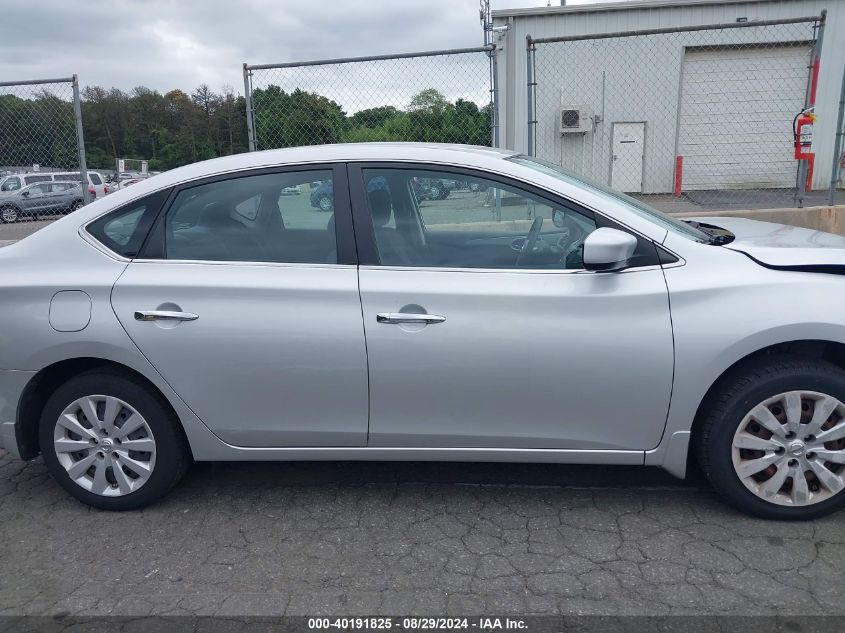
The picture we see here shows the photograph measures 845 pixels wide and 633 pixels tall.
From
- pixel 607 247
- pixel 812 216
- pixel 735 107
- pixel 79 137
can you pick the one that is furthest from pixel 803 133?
pixel 735 107

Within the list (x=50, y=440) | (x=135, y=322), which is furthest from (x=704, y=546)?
(x=50, y=440)

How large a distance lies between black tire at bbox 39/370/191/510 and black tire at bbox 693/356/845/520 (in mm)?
2413

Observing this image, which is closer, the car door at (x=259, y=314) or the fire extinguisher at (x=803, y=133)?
the car door at (x=259, y=314)

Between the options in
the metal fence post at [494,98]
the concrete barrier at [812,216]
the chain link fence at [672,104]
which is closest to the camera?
the metal fence post at [494,98]

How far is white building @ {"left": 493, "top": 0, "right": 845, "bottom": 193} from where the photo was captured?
1642cm

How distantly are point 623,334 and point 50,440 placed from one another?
2727 millimetres

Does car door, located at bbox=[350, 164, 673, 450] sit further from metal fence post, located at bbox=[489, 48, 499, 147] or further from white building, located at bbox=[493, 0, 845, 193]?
white building, located at bbox=[493, 0, 845, 193]

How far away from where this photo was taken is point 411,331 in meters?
3.06

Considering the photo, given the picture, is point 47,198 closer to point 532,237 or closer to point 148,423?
point 148,423

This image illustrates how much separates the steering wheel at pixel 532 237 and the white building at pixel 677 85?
13480 mm

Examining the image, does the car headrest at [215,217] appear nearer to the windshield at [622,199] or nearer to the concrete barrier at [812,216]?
the windshield at [622,199]

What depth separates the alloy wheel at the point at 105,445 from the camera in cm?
332

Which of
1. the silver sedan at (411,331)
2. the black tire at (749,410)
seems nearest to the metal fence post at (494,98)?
the silver sedan at (411,331)

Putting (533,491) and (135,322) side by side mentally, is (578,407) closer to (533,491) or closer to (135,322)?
(533,491)
